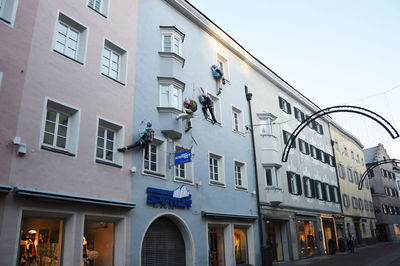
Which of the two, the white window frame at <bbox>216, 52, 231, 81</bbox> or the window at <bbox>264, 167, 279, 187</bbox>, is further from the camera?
the window at <bbox>264, 167, 279, 187</bbox>

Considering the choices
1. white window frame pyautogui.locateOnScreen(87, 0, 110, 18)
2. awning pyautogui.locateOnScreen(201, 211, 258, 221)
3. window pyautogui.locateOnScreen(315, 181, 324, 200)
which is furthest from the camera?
window pyautogui.locateOnScreen(315, 181, 324, 200)

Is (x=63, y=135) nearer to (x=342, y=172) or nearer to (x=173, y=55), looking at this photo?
(x=173, y=55)

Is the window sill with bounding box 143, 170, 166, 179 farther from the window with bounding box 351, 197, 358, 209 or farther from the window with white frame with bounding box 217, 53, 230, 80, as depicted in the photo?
the window with bounding box 351, 197, 358, 209

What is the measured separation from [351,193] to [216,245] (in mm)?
29712

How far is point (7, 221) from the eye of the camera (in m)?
9.03

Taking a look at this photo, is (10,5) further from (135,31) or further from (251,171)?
(251,171)

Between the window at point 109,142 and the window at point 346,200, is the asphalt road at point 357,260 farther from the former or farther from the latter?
the window at point 109,142

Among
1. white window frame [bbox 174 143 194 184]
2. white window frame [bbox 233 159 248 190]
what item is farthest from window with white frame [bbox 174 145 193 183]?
white window frame [bbox 233 159 248 190]

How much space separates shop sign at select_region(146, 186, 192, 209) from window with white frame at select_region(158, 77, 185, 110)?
3.95 metres

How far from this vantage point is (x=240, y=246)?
19.1 metres

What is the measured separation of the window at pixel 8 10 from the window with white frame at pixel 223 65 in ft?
43.3

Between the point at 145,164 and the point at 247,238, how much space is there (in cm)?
884

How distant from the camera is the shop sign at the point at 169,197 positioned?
45.2ft

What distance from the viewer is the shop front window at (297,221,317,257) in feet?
85.3
